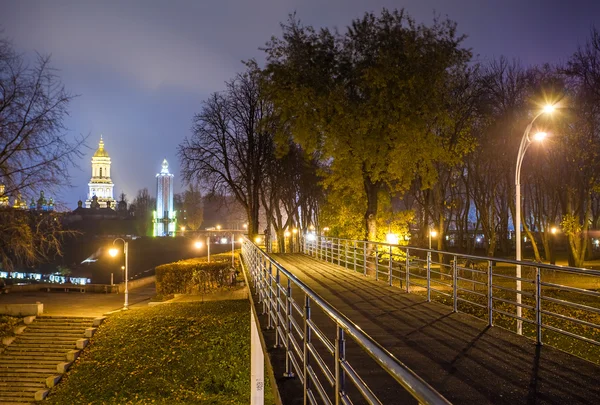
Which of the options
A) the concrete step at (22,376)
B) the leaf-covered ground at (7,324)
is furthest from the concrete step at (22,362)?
the leaf-covered ground at (7,324)

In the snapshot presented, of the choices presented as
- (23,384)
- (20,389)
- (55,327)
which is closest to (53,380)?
(20,389)

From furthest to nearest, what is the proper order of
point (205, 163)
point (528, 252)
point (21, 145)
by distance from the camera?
point (528, 252) → point (205, 163) → point (21, 145)

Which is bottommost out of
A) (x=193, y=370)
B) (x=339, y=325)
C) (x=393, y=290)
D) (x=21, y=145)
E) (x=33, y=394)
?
(x=33, y=394)

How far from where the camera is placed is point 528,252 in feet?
192

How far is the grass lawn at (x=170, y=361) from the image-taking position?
63.7ft

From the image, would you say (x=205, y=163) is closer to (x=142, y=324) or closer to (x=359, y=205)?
(x=359, y=205)

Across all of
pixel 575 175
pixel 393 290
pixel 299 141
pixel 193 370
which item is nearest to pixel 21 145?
pixel 193 370

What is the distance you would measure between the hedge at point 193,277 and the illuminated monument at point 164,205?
91.8 meters

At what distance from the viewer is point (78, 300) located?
39.5 m

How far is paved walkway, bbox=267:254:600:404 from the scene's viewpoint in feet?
19.5

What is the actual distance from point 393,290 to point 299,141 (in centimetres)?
1286

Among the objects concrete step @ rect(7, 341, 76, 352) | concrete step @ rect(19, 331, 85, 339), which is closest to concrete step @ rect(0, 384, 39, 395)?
concrete step @ rect(7, 341, 76, 352)

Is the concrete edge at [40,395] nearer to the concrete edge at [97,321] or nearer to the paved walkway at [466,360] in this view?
the concrete edge at [97,321]

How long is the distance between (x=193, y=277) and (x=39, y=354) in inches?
371
